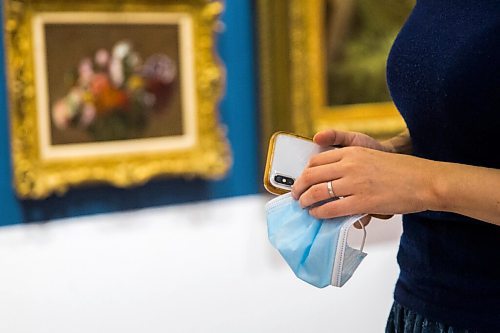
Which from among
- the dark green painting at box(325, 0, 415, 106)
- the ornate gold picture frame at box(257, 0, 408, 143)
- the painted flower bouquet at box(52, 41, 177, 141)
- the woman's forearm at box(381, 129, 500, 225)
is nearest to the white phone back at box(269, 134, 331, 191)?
the woman's forearm at box(381, 129, 500, 225)

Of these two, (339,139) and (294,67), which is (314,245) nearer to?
(339,139)

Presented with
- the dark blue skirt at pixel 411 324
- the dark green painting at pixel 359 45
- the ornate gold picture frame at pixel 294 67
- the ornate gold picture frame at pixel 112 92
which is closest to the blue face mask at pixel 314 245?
the dark blue skirt at pixel 411 324

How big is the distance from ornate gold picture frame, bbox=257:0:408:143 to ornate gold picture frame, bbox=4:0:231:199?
168 millimetres

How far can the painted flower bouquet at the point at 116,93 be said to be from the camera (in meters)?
1.91

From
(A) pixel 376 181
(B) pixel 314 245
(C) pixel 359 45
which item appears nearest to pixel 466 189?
(A) pixel 376 181

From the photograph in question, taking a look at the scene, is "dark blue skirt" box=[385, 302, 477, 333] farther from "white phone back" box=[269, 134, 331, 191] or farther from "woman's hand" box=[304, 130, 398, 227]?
"white phone back" box=[269, 134, 331, 191]

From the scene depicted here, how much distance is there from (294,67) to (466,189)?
146 cm

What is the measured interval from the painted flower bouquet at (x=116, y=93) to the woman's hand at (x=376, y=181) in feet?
3.81

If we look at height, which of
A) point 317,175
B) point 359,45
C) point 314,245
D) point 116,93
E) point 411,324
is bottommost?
point 411,324

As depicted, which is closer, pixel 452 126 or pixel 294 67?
pixel 452 126

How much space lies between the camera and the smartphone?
106 centimetres

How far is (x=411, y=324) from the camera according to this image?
42.8 inches

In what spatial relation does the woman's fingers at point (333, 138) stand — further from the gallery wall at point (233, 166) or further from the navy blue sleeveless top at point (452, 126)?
the gallery wall at point (233, 166)

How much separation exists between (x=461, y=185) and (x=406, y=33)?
0.31m
